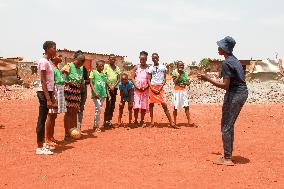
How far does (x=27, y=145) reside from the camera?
23.6 feet

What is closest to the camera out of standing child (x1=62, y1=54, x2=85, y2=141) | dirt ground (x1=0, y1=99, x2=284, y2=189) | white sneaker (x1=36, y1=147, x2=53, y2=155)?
dirt ground (x1=0, y1=99, x2=284, y2=189)

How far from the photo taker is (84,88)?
26.8 feet

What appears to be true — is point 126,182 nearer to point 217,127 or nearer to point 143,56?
point 143,56

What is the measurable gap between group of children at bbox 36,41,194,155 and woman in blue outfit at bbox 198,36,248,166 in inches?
112

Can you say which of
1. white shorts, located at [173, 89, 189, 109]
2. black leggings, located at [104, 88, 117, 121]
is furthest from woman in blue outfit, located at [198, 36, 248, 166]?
black leggings, located at [104, 88, 117, 121]

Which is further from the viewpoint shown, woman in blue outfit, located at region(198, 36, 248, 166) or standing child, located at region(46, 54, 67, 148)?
standing child, located at region(46, 54, 67, 148)

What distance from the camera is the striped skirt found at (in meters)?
7.61

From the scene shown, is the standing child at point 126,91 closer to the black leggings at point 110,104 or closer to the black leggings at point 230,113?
the black leggings at point 110,104

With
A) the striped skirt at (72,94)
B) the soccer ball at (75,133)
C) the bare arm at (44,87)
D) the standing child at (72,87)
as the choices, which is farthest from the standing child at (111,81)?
the bare arm at (44,87)


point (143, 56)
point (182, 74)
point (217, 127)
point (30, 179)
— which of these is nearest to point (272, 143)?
point (217, 127)

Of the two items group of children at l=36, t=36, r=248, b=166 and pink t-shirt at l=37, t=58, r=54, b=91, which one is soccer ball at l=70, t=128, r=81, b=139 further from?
pink t-shirt at l=37, t=58, r=54, b=91

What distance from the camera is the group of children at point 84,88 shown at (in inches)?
248

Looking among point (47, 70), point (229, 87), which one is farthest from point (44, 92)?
point (229, 87)

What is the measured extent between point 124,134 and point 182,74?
2.43 meters
